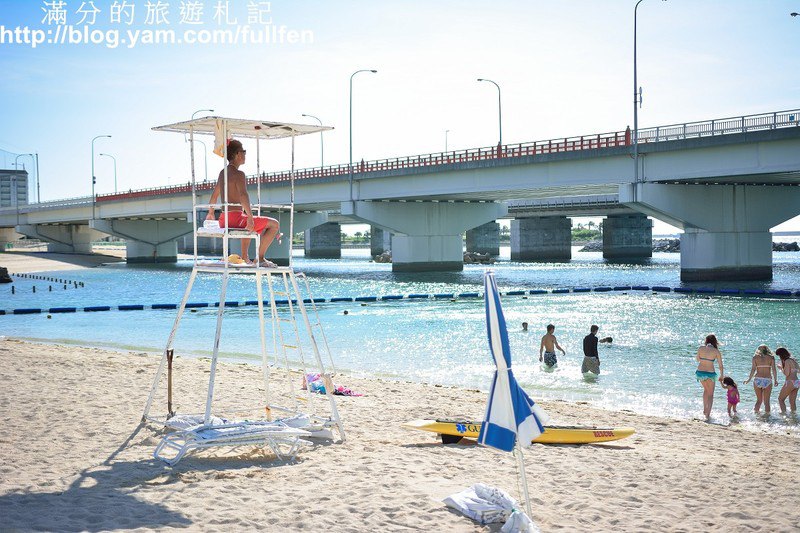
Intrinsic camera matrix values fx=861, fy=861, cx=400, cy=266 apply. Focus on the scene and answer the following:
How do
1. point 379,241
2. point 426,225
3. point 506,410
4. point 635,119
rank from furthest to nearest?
point 379,241, point 426,225, point 635,119, point 506,410

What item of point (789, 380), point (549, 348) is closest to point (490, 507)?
point (789, 380)

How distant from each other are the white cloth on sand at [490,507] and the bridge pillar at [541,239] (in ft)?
348

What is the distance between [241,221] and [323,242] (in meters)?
132

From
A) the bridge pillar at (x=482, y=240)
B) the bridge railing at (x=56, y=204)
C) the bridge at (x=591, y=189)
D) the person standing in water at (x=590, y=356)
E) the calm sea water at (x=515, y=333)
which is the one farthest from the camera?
the bridge pillar at (x=482, y=240)

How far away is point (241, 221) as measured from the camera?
9.86m

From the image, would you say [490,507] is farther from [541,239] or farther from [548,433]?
[541,239]

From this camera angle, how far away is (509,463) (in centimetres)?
1038

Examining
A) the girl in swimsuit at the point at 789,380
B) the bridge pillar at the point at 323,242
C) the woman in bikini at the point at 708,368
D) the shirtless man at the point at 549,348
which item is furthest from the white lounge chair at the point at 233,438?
the bridge pillar at the point at 323,242

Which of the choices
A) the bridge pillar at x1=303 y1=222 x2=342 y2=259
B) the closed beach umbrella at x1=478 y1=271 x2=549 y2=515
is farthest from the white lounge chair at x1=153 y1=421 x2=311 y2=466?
the bridge pillar at x1=303 y1=222 x2=342 y2=259

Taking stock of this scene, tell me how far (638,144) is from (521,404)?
42.0 m

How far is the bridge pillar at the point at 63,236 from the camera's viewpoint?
11550 cm

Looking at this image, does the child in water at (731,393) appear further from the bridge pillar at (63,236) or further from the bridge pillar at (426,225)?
the bridge pillar at (63,236)

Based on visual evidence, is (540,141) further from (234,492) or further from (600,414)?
(234,492)

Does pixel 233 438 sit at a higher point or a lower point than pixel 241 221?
lower
